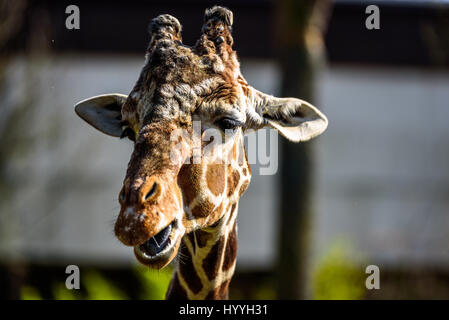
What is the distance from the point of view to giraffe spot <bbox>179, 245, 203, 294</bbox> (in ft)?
10.6

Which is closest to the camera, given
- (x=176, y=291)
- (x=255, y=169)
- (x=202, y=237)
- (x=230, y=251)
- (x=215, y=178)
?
(x=215, y=178)

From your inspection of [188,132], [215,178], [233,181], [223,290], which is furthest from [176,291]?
[188,132]

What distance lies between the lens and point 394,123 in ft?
38.0

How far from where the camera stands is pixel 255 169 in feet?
29.1

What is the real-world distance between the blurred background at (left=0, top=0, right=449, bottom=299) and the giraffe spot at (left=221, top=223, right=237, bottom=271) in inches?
207

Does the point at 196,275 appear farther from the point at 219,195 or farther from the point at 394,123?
the point at 394,123

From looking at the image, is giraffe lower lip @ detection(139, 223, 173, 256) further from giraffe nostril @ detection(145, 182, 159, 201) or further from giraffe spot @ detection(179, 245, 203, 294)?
giraffe spot @ detection(179, 245, 203, 294)

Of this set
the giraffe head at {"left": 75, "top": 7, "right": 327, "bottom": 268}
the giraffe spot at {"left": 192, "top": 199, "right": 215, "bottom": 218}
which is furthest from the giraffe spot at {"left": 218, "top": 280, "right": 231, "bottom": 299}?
the giraffe spot at {"left": 192, "top": 199, "right": 215, "bottom": 218}

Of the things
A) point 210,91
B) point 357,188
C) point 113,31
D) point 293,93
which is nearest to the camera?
point 210,91

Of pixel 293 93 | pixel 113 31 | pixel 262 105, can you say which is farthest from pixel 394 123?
pixel 262 105

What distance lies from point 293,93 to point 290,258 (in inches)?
88.3

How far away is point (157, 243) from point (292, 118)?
3.78 ft

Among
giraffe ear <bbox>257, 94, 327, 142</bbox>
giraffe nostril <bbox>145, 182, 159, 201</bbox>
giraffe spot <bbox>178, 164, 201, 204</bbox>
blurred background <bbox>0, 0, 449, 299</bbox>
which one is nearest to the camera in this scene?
giraffe nostril <bbox>145, 182, 159, 201</bbox>

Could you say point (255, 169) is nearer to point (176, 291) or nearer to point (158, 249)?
point (176, 291)
